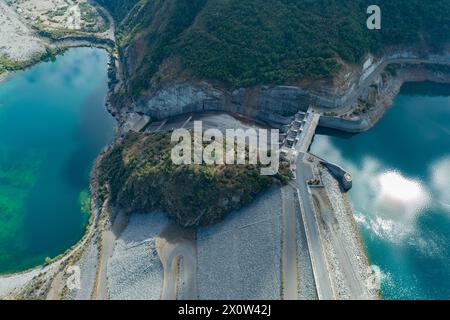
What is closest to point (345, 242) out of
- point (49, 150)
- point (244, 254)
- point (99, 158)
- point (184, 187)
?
point (244, 254)

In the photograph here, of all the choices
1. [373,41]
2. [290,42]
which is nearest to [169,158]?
[290,42]

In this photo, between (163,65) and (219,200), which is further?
(163,65)

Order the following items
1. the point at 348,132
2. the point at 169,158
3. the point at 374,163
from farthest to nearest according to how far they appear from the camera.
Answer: the point at 348,132 < the point at 374,163 < the point at 169,158

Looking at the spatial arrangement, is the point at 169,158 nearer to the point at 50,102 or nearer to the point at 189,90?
the point at 189,90

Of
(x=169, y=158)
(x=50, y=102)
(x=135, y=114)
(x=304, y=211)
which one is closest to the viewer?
(x=304, y=211)

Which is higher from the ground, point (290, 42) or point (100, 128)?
point (290, 42)

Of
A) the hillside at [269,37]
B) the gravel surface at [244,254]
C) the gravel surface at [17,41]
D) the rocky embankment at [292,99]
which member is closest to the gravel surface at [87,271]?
the gravel surface at [244,254]
